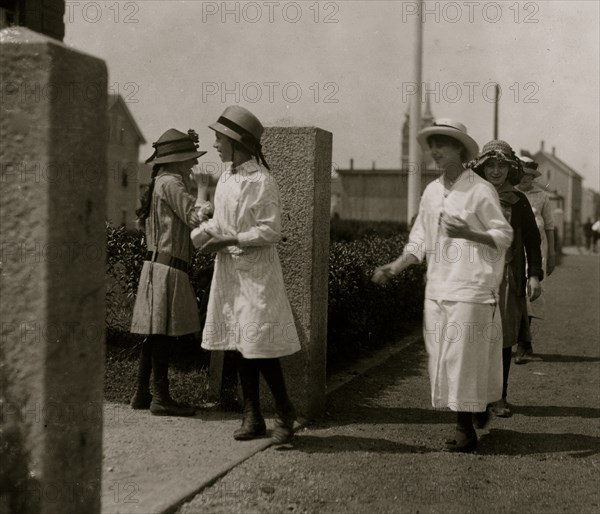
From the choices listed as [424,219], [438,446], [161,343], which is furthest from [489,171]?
[161,343]

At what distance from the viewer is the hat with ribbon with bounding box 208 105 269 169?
5.30 m

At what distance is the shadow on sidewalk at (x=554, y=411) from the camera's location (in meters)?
6.64

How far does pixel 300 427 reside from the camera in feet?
19.1

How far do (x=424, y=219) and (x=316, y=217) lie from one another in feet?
2.78

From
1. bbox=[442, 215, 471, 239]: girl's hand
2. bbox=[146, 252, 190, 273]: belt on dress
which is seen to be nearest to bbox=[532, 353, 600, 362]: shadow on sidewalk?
bbox=[442, 215, 471, 239]: girl's hand

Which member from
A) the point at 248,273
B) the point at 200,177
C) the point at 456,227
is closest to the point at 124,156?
the point at 200,177

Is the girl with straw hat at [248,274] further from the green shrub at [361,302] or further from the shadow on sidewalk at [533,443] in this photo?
the green shrub at [361,302]

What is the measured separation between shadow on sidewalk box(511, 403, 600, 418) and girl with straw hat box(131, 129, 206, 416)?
104 inches

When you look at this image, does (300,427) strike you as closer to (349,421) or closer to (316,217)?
(349,421)

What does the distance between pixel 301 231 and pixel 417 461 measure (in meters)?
1.76

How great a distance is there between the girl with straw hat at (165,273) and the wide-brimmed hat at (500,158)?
82.3 inches

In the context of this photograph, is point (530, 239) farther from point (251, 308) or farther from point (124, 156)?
point (124, 156)

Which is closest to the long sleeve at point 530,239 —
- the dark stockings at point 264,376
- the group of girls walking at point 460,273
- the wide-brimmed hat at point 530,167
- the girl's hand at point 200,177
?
Result: the group of girls walking at point 460,273

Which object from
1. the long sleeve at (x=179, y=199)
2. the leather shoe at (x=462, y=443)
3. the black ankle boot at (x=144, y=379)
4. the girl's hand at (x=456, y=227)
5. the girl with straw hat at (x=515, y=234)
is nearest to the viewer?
A: the girl's hand at (x=456, y=227)
